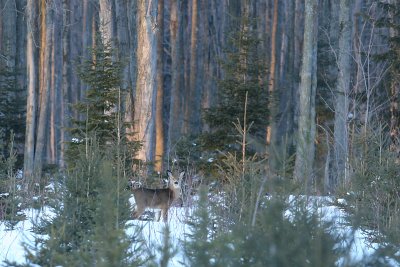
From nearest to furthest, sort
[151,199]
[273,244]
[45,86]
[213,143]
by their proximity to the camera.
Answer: [273,244], [151,199], [213,143], [45,86]

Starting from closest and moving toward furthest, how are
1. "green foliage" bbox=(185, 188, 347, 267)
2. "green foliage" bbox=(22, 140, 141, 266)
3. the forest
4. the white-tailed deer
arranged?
1. "green foliage" bbox=(185, 188, 347, 267)
2. the forest
3. "green foliage" bbox=(22, 140, 141, 266)
4. the white-tailed deer

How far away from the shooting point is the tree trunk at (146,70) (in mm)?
19156

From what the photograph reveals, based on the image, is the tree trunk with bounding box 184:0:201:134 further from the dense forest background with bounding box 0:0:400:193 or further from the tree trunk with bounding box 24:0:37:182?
the tree trunk with bounding box 24:0:37:182

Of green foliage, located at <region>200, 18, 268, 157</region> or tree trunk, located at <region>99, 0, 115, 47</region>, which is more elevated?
tree trunk, located at <region>99, 0, 115, 47</region>

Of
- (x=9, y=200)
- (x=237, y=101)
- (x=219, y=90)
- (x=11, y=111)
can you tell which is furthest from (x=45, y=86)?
(x=9, y=200)

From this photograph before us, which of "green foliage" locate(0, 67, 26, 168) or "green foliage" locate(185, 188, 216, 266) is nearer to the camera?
"green foliage" locate(185, 188, 216, 266)

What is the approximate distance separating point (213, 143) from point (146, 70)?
2.74 metres

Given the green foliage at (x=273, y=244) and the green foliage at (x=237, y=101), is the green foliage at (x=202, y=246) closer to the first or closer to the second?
the green foliage at (x=273, y=244)

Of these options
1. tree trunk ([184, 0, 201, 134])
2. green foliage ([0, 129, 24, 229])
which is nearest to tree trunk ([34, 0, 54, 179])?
green foliage ([0, 129, 24, 229])

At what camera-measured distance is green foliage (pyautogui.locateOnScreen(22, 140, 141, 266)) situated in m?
6.37

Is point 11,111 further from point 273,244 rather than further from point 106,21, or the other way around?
point 273,244

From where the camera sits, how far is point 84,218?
837 centimetres

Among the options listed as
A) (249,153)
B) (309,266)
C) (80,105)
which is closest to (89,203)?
(309,266)

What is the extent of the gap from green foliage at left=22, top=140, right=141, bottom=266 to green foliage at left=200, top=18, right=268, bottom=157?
11625 mm
